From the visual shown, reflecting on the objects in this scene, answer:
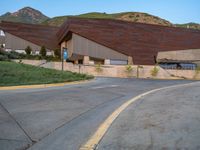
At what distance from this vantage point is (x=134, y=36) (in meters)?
71.9

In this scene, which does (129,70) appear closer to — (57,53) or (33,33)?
(57,53)

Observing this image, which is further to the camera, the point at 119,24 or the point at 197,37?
the point at 197,37

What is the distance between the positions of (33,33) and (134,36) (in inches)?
1219

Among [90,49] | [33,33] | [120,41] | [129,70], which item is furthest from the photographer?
[33,33]

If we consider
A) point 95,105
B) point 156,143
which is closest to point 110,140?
point 156,143

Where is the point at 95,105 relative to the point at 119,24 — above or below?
below

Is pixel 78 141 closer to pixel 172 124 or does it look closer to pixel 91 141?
pixel 91 141

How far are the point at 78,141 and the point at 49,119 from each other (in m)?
2.65

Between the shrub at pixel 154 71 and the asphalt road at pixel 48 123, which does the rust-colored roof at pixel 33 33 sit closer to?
the shrub at pixel 154 71

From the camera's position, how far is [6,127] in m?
8.18

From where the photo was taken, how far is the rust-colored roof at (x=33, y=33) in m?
90.8

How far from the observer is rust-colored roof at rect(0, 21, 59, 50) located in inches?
3573

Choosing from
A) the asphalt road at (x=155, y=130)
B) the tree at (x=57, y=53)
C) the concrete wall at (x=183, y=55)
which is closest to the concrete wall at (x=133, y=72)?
the concrete wall at (x=183, y=55)

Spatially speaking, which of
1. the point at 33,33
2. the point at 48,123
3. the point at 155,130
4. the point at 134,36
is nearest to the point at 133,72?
the point at 134,36
